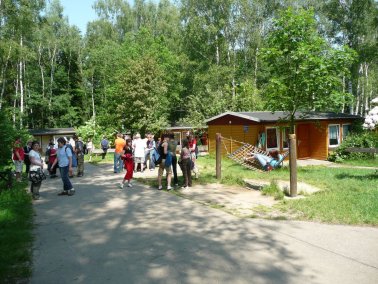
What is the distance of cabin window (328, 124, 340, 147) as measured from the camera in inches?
884

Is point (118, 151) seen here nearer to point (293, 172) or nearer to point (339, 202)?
point (293, 172)

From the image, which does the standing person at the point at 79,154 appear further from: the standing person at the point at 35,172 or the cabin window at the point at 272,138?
the cabin window at the point at 272,138

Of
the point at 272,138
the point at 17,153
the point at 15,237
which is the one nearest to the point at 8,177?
the point at 17,153

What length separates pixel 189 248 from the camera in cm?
561

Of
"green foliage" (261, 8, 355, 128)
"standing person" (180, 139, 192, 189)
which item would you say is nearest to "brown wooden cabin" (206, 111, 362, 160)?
"green foliage" (261, 8, 355, 128)

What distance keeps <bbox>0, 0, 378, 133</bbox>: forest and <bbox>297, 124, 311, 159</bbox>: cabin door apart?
9.45 feet

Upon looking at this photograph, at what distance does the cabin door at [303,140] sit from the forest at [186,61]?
9.45 ft

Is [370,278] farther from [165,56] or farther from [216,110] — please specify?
[165,56]

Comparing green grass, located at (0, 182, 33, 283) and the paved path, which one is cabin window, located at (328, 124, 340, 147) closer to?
the paved path

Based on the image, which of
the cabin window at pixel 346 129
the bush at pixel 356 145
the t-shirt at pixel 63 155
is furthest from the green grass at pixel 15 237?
the cabin window at pixel 346 129

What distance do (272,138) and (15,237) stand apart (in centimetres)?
1666

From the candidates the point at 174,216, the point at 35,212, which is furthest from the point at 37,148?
the point at 174,216

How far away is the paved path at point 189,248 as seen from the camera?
461 centimetres

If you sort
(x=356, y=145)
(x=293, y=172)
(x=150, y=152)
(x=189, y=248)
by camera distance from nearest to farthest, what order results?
(x=189, y=248)
(x=293, y=172)
(x=150, y=152)
(x=356, y=145)
